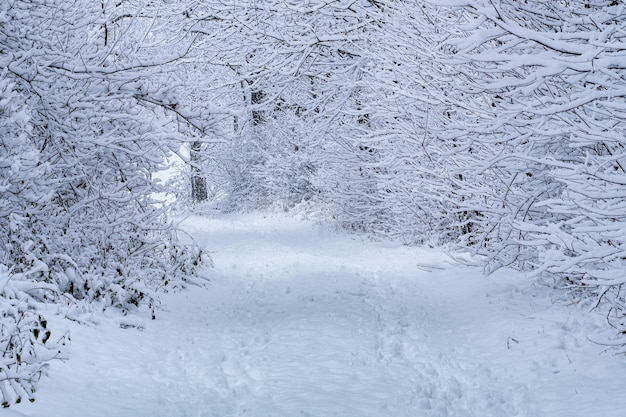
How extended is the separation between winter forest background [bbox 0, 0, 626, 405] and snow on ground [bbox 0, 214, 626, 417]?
1.53 feet

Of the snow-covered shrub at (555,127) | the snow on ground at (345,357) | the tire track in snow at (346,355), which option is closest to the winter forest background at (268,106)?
the snow-covered shrub at (555,127)

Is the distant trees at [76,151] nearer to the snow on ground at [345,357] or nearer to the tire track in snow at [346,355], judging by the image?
the snow on ground at [345,357]

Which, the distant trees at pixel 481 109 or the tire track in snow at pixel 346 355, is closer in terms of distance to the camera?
the distant trees at pixel 481 109

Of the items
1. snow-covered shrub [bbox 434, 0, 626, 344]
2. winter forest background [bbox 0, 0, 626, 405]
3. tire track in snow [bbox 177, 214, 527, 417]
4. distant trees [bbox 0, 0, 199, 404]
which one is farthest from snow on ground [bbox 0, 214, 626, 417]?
snow-covered shrub [bbox 434, 0, 626, 344]

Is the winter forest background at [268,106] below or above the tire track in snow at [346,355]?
above

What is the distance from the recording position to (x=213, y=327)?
737 centimetres

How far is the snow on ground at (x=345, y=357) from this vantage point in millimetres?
4688

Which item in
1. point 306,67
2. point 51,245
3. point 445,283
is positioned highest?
point 306,67

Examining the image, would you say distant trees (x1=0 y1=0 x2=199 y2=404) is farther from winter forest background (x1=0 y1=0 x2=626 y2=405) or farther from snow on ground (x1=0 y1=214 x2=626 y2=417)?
snow on ground (x1=0 y1=214 x2=626 y2=417)

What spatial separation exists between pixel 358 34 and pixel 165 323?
5.09 m

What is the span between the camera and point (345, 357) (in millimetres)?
5906

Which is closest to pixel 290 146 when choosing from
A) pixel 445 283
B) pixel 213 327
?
pixel 445 283

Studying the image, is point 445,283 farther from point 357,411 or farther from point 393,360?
point 357,411

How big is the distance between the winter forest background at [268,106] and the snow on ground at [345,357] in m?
0.47
